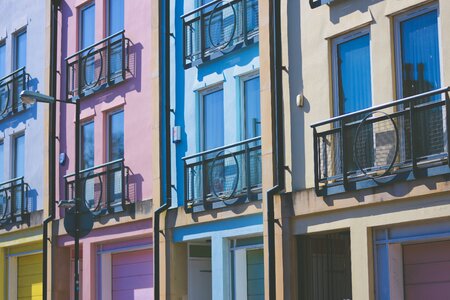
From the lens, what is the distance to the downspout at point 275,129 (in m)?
18.0

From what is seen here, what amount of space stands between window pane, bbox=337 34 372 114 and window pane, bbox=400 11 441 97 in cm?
78

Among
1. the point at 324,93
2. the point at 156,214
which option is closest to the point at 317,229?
the point at 324,93

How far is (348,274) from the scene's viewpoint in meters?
17.8

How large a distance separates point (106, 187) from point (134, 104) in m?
2.06

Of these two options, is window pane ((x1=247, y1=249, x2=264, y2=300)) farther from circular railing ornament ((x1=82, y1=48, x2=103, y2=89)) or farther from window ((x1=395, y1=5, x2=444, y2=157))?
circular railing ornament ((x1=82, y1=48, x2=103, y2=89))

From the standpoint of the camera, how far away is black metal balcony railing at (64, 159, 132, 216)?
75.5 ft

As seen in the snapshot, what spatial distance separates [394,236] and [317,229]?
4.93ft

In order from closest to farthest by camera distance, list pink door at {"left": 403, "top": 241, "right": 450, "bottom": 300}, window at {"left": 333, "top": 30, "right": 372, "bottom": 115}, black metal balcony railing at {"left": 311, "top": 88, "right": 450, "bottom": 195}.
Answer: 1. black metal balcony railing at {"left": 311, "top": 88, "right": 450, "bottom": 195}
2. pink door at {"left": 403, "top": 241, "right": 450, "bottom": 300}
3. window at {"left": 333, "top": 30, "right": 372, "bottom": 115}

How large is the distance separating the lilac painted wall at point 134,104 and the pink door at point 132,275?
1378 millimetres

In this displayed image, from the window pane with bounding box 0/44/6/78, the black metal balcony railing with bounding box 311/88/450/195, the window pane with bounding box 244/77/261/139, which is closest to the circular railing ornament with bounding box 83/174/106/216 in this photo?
the window pane with bounding box 244/77/261/139

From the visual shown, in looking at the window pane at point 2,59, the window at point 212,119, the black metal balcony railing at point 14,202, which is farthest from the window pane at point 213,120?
the window pane at point 2,59

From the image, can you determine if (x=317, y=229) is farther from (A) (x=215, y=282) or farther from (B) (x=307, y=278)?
(A) (x=215, y=282)

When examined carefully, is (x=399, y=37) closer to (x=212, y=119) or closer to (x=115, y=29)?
(x=212, y=119)

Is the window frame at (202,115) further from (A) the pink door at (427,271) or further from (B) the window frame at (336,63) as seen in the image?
(A) the pink door at (427,271)
